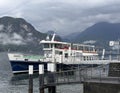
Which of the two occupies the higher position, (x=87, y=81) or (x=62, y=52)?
(x=87, y=81)

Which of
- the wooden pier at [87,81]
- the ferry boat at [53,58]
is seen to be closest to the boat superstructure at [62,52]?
the ferry boat at [53,58]

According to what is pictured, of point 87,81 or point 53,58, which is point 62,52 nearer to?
point 53,58

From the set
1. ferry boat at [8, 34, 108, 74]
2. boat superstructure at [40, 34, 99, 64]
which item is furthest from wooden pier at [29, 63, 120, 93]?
boat superstructure at [40, 34, 99, 64]

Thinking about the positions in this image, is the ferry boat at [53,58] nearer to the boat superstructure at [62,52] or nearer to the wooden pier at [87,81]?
the boat superstructure at [62,52]

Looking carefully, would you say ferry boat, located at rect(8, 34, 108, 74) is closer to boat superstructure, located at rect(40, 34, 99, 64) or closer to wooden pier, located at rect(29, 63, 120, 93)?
boat superstructure, located at rect(40, 34, 99, 64)

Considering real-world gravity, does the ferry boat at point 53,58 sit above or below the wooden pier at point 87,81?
below

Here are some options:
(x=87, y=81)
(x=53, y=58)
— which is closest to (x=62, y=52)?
(x=53, y=58)

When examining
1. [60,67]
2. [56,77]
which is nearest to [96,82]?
[56,77]

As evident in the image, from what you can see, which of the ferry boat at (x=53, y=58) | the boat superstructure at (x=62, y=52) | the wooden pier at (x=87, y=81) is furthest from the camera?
the boat superstructure at (x=62, y=52)

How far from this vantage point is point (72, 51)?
74688 millimetres

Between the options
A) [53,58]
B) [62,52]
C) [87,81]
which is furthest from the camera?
[62,52]

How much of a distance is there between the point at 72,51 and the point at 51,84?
43.1 metres

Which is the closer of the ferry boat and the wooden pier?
the wooden pier

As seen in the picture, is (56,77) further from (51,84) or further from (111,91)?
(111,91)
